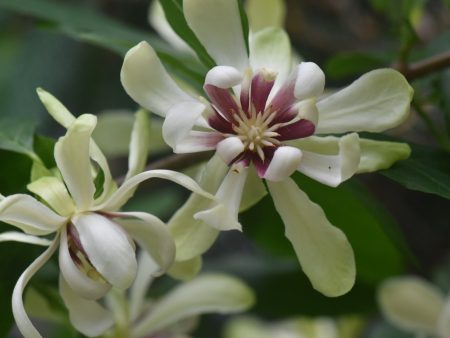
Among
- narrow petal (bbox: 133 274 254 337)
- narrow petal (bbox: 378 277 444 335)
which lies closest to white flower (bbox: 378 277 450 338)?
narrow petal (bbox: 378 277 444 335)

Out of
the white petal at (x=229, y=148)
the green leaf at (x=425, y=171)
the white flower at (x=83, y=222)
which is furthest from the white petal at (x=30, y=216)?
the green leaf at (x=425, y=171)

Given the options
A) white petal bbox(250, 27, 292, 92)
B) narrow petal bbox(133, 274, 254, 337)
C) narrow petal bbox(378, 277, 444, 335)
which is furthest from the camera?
narrow petal bbox(378, 277, 444, 335)

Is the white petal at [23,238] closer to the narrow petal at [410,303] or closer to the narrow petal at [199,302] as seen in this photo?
the narrow petal at [199,302]

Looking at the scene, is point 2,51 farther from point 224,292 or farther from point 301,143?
point 301,143

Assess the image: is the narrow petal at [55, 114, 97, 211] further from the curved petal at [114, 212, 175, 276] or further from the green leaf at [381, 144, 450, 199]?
the green leaf at [381, 144, 450, 199]

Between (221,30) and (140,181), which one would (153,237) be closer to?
(140,181)

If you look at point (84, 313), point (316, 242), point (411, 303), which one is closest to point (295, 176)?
point (316, 242)
